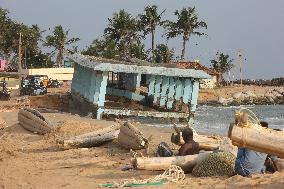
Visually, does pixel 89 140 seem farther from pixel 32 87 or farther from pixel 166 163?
pixel 32 87

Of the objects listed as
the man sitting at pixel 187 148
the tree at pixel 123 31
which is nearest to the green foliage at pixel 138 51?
the tree at pixel 123 31

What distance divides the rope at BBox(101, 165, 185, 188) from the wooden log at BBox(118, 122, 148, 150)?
2.89 m

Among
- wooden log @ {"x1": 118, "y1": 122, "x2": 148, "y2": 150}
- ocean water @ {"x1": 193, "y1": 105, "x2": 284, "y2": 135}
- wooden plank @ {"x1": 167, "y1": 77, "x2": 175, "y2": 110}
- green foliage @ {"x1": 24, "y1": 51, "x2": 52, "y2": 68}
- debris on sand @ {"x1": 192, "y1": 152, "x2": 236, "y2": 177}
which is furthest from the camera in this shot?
green foliage @ {"x1": 24, "y1": 51, "x2": 52, "y2": 68}

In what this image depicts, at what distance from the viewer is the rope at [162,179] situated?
27.2ft

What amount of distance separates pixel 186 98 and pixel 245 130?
13705 millimetres

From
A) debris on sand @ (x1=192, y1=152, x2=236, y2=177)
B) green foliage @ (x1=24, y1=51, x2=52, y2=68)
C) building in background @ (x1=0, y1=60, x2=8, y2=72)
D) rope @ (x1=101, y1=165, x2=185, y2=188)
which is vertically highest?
green foliage @ (x1=24, y1=51, x2=52, y2=68)

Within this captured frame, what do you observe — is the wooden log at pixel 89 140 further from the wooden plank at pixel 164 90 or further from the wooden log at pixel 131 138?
the wooden plank at pixel 164 90

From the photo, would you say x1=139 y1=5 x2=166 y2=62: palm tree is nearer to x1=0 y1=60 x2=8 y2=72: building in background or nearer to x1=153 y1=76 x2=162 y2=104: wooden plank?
x1=0 y1=60 x2=8 y2=72: building in background

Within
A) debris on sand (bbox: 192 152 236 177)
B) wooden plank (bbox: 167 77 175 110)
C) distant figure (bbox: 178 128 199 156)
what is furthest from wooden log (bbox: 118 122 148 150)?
wooden plank (bbox: 167 77 175 110)

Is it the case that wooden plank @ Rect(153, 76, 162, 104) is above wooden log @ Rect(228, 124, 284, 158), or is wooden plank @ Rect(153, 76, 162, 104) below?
above

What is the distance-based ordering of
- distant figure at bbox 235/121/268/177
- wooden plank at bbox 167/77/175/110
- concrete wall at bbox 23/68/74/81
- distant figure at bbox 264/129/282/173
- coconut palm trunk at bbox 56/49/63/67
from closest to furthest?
distant figure at bbox 235/121/268/177 → distant figure at bbox 264/129/282/173 → wooden plank at bbox 167/77/175/110 → concrete wall at bbox 23/68/74/81 → coconut palm trunk at bbox 56/49/63/67

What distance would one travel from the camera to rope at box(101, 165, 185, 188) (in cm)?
828

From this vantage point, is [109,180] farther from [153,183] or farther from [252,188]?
[252,188]

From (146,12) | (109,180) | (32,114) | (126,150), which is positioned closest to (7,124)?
(32,114)
